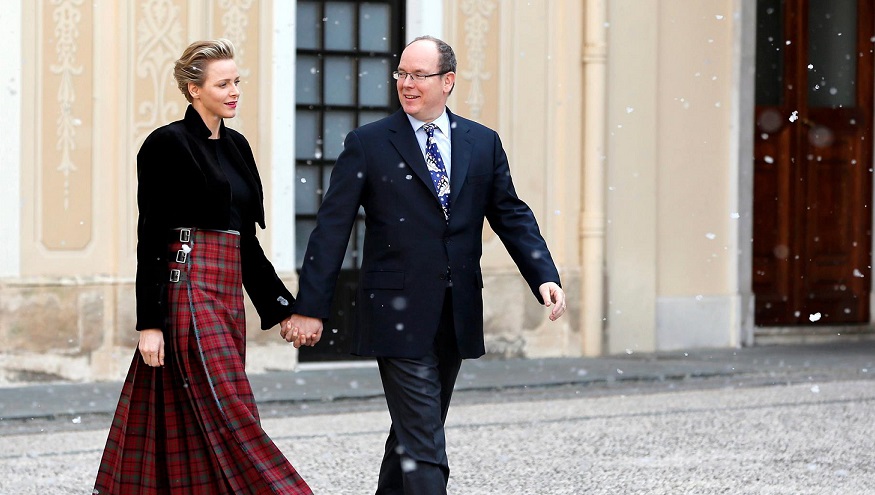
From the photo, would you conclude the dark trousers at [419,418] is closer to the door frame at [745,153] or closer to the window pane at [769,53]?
the door frame at [745,153]

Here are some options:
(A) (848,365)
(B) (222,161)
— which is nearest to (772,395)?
(A) (848,365)

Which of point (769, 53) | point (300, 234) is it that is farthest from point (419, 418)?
point (769, 53)

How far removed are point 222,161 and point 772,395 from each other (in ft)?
19.9

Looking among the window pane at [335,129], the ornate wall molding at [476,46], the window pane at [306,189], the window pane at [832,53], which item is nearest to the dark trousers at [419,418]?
the window pane at [306,189]

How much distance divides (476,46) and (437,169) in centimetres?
755

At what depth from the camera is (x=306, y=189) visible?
12.5m

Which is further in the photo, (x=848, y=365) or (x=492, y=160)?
(x=848, y=365)

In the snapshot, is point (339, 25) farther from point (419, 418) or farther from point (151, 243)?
point (419, 418)

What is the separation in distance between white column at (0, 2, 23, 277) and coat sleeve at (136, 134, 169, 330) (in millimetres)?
6176

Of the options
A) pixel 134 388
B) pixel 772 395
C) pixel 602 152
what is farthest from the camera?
pixel 602 152

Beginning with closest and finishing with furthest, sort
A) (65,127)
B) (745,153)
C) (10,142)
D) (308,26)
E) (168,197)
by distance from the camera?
(168,197)
(10,142)
(65,127)
(308,26)
(745,153)

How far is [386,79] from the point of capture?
12.9 m

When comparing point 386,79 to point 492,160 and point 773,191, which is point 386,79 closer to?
point 773,191

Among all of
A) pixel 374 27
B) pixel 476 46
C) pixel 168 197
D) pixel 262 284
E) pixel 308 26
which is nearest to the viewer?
pixel 168 197
